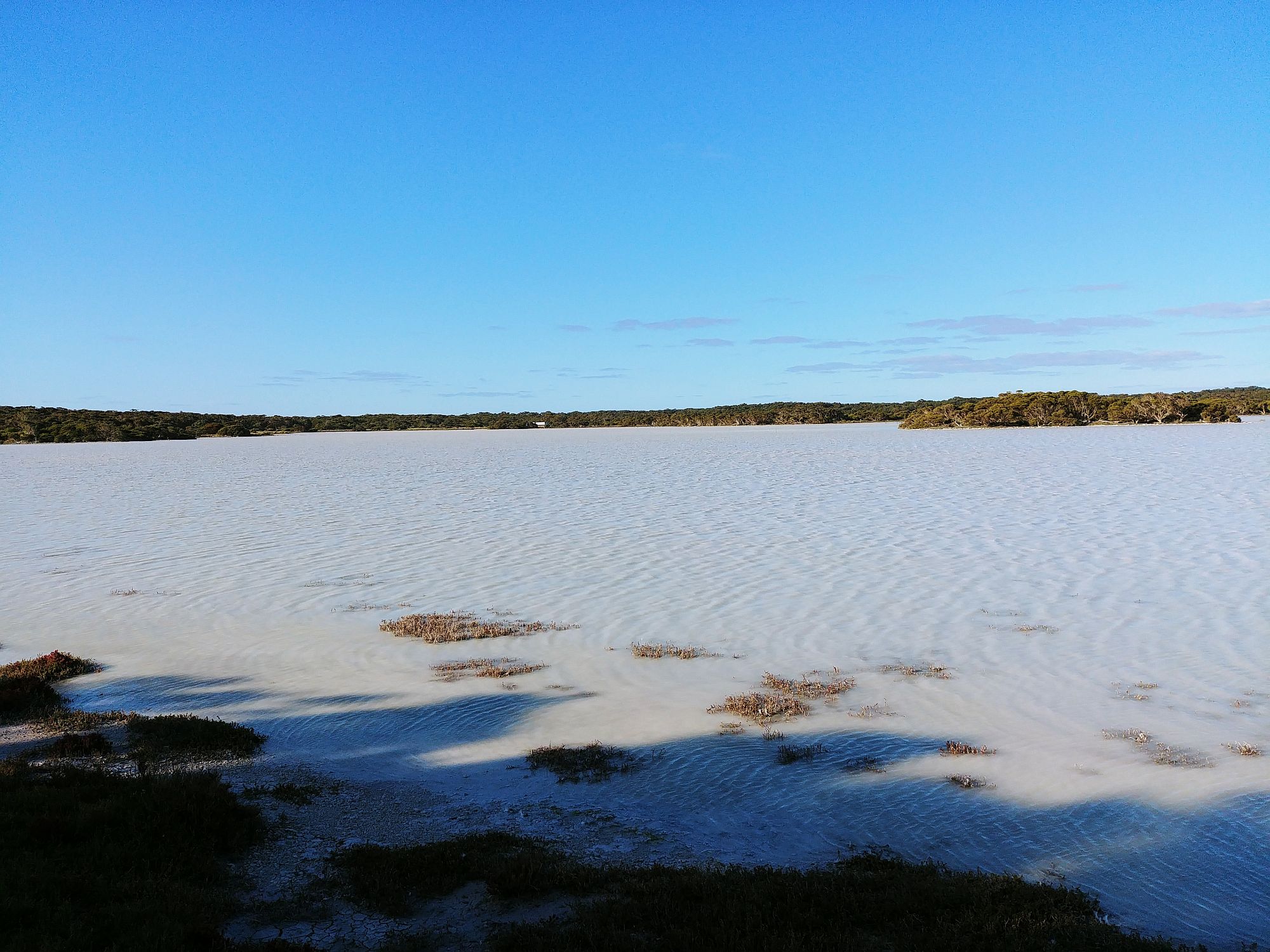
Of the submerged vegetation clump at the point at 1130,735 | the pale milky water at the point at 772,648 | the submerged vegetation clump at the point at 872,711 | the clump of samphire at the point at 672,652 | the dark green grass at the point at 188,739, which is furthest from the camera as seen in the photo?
the clump of samphire at the point at 672,652

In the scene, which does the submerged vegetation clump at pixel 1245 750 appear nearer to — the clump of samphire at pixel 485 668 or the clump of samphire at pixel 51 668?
the clump of samphire at pixel 485 668

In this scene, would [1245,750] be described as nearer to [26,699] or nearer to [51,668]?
[26,699]

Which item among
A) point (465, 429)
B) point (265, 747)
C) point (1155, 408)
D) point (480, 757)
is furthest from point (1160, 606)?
point (465, 429)

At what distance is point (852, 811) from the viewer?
657 centimetres

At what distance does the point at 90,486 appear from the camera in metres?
37.2

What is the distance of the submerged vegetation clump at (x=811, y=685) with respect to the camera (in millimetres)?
9398

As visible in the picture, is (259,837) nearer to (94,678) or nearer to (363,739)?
(363,739)

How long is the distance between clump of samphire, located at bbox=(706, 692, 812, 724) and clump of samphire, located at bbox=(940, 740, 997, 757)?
1.47m

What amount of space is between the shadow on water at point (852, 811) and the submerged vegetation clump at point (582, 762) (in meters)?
0.12

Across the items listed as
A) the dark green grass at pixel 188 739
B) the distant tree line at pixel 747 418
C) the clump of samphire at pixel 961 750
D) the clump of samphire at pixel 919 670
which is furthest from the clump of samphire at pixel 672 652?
the distant tree line at pixel 747 418

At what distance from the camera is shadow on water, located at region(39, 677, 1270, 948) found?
Result: 5.45 m

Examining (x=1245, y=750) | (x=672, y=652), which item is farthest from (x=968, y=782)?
(x=672, y=652)

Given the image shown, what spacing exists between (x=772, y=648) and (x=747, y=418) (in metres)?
139

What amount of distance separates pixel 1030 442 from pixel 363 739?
62.8 meters
